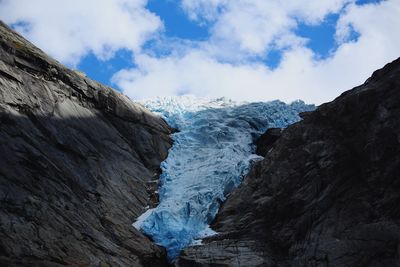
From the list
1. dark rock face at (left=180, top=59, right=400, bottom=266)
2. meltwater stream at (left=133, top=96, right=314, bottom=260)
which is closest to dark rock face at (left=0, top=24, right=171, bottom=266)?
meltwater stream at (left=133, top=96, right=314, bottom=260)

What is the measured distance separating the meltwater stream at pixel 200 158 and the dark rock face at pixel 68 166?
95cm

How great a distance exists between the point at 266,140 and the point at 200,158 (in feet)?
13.9

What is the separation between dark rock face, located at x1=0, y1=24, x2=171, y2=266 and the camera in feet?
61.1

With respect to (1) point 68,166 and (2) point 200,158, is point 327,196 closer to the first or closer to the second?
(2) point 200,158

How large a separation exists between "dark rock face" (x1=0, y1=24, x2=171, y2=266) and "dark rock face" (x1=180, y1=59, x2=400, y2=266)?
3769 millimetres

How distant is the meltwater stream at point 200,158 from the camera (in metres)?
23.9

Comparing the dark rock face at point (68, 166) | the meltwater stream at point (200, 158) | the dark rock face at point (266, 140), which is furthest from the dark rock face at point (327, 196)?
the dark rock face at point (266, 140)

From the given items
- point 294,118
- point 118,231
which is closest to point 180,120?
point 294,118

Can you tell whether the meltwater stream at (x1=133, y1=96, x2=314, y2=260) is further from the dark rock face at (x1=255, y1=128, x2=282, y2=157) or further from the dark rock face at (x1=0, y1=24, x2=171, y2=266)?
the dark rock face at (x1=0, y1=24, x2=171, y2=266)

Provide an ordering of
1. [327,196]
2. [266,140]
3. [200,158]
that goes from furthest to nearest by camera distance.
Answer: [266,140] → [200,158] → [327,196]

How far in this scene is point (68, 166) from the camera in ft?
76.2

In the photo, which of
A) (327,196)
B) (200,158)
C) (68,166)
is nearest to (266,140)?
(200,158)

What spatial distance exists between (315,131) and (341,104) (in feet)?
5.67

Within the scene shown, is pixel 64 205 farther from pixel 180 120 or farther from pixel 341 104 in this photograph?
pixel 180 120
